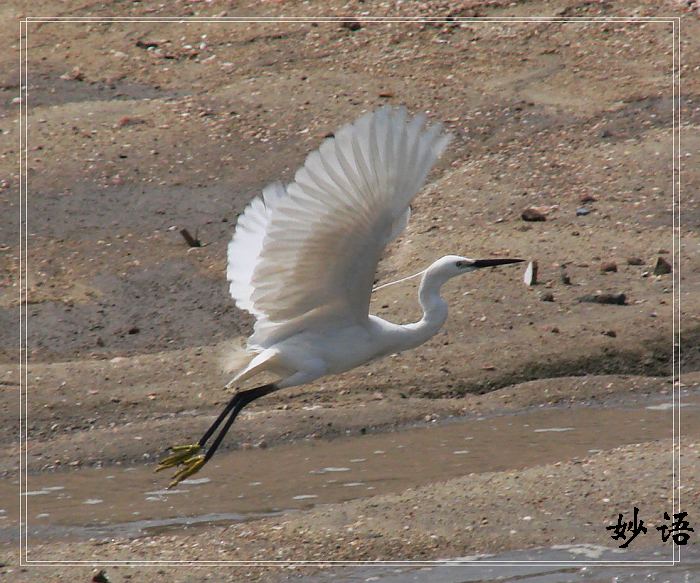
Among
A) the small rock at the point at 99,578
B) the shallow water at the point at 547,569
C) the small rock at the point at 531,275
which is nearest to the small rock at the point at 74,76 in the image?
the small rock at the point at 531,275

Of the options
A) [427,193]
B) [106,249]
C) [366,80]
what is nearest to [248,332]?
[106,249]

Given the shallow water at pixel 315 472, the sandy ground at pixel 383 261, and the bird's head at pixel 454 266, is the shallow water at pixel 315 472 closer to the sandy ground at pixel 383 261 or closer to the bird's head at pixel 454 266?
the sandy ground at pixel 383 261

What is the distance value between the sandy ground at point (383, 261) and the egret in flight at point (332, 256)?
0.67m

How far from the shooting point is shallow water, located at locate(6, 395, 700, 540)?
593 centimetres

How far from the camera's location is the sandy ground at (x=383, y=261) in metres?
5.73

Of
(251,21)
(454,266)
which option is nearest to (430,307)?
(454,266)

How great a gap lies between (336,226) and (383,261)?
4.42 m

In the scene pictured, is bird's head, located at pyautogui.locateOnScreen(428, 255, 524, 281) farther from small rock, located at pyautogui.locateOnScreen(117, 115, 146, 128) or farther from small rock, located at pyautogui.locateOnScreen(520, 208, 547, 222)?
small rock, located at pyautogui.locateOnScreen(117, 115, 146, 128)

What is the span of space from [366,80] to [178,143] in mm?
1835

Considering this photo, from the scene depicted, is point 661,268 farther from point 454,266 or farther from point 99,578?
point 99,578

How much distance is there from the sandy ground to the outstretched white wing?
36.0 inches

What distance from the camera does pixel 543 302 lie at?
8312mm

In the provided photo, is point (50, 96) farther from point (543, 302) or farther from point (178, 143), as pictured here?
point (543, 302)

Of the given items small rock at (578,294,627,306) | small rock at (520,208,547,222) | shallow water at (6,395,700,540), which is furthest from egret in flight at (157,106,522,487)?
small rock at (520,208,547,222)
